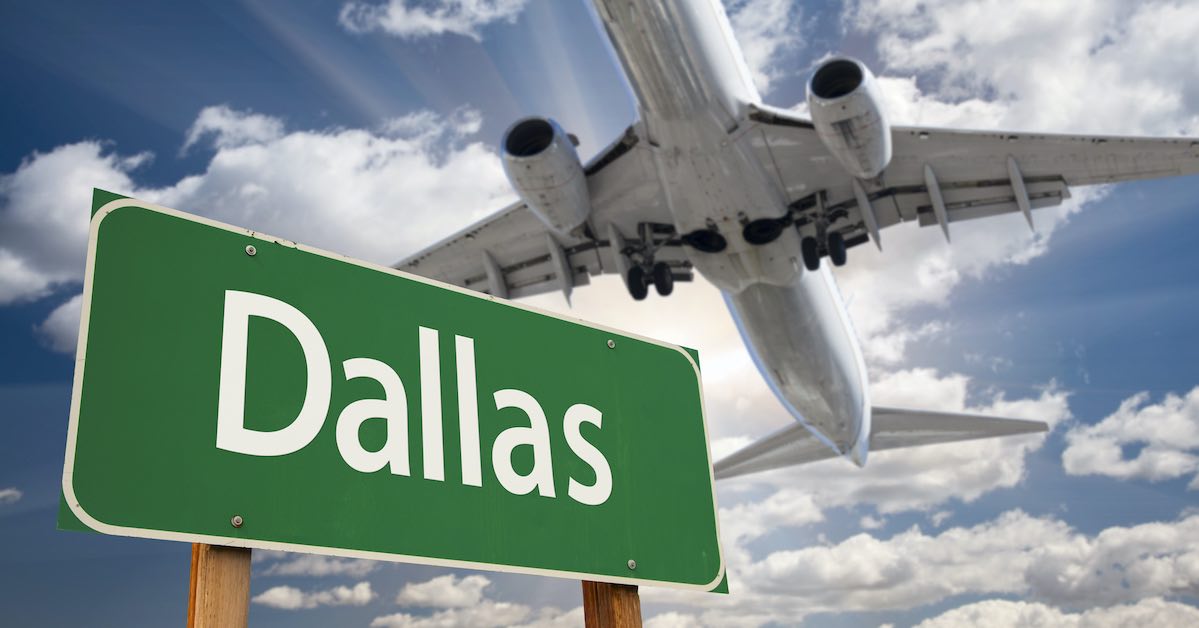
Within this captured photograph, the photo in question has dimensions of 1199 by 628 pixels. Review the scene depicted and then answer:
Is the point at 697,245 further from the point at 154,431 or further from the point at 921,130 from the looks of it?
the point at 154,431

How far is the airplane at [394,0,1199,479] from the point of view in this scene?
14562 millimetres

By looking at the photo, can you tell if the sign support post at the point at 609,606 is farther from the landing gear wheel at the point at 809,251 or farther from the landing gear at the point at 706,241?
the landing gear wheel at the point at 809,251

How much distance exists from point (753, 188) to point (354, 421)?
1524 cm

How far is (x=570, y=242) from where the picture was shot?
68.1 feet

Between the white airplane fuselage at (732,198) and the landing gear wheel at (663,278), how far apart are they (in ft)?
3.93

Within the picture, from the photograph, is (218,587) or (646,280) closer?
(218,587)

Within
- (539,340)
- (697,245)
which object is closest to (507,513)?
(539,340)

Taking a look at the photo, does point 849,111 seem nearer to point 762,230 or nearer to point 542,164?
point 762,230

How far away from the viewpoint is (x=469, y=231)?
20.2m

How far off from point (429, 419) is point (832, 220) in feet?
59.2

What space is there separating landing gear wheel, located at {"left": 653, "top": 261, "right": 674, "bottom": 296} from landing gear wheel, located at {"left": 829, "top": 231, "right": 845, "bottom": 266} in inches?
125

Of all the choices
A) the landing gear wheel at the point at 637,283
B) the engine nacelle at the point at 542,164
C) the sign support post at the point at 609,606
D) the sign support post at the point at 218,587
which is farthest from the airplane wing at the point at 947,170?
the sign support post at the point at 218,587

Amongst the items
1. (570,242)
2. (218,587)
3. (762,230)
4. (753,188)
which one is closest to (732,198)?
(753,188)

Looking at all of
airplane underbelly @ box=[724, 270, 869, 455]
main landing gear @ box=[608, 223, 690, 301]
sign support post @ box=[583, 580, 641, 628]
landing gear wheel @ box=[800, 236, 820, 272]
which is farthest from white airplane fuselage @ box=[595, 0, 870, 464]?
sign support post @ box=[583, 580, 641, 628]
